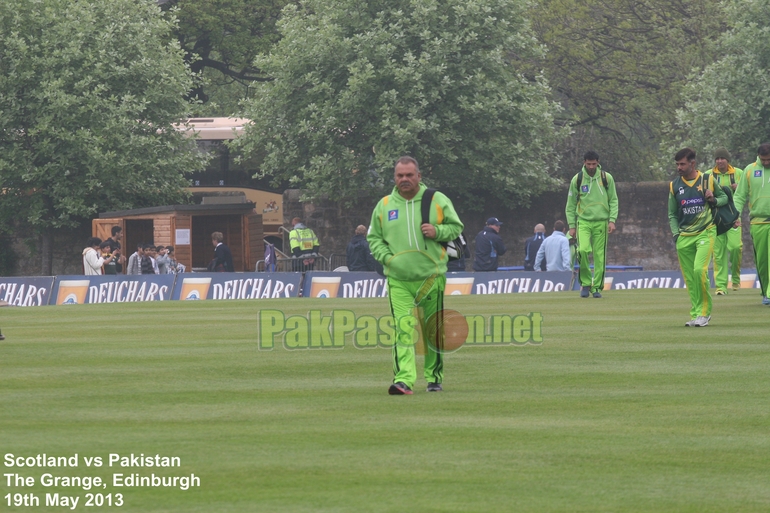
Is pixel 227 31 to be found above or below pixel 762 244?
A: above

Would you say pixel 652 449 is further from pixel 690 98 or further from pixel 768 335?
pixel 690 98

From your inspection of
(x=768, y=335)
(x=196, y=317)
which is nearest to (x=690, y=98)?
(x=196, y=317)

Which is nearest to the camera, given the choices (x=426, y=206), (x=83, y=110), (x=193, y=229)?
(x=426, y=206)

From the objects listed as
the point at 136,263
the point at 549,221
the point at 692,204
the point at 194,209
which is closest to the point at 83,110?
the point at 194,209

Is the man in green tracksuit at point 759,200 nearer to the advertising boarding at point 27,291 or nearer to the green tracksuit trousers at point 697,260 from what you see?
the green tracksuit trousers at point 697,260

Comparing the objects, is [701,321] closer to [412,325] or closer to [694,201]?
[694,201]

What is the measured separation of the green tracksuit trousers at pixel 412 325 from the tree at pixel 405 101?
101 feet

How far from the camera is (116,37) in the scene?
150ft

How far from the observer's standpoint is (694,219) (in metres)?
16.6

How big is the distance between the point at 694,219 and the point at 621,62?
110 feet

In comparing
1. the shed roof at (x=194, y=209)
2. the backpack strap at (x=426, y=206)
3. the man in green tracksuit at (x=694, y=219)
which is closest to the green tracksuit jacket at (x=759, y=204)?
the man in green tracksuit at (x=694, y=219)

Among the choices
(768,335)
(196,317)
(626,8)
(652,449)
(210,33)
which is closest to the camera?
(652,449)

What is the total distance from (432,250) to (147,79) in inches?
1412

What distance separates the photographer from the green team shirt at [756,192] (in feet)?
64.1
